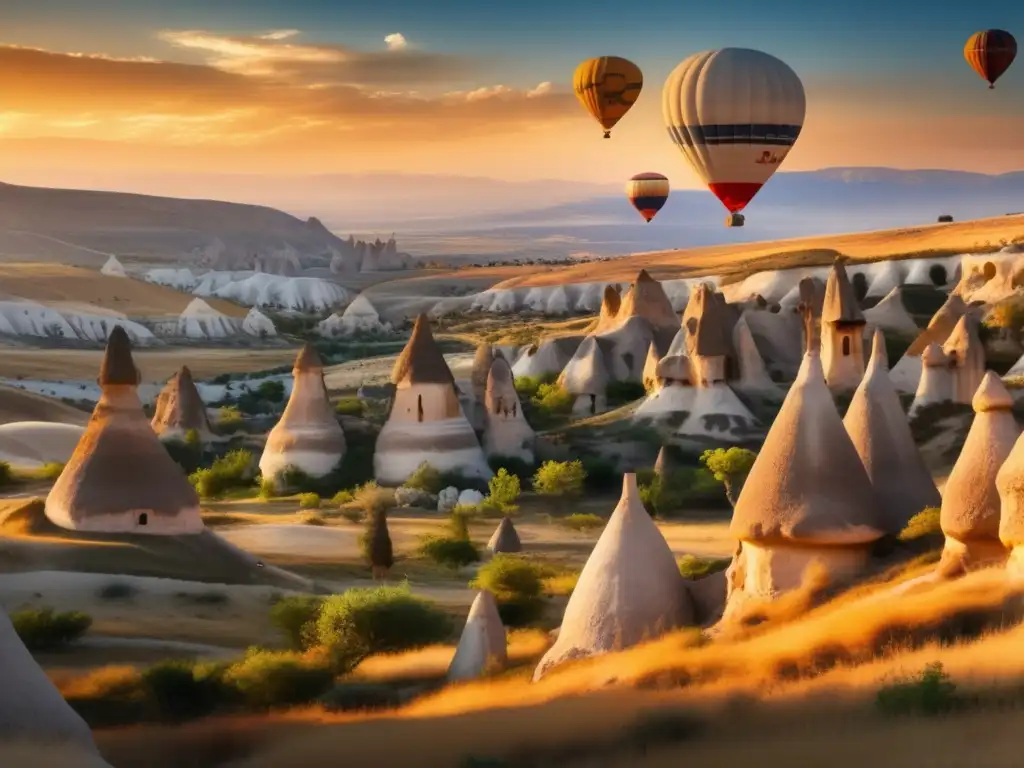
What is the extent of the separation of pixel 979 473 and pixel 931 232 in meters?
89.0

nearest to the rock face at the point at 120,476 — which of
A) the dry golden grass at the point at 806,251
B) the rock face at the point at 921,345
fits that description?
the rock face at the point at 921,345

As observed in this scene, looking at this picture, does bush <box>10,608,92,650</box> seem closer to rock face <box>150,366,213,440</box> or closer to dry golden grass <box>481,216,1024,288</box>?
rock face <box>150,366,213,440</box>

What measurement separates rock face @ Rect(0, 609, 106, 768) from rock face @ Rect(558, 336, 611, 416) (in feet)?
120

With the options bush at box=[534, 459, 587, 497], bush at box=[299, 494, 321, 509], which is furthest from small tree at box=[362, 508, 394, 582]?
bush at box=[534, 459, 587, 497]

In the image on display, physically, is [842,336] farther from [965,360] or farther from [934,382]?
[965,360]

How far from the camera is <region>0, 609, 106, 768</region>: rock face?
1215cm

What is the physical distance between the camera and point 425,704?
15.4m

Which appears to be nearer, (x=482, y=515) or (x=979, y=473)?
(x=979, y=473)

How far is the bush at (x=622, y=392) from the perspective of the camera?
1925 inches

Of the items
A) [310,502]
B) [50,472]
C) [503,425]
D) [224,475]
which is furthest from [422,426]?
[50,472]

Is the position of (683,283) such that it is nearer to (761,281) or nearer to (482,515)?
(761,281)

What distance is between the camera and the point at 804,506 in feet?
50.8

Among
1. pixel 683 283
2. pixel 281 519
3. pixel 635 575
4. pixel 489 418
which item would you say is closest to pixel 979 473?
pixel 635 575

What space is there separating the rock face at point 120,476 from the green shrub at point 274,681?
6.27m
